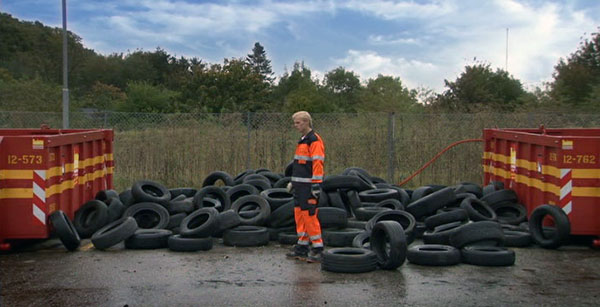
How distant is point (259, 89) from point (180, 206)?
1314 inches

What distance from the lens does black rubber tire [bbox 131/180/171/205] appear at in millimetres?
11156

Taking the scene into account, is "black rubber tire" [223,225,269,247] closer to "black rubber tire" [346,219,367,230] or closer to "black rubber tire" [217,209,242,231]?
"black rubber tire" [217,209,242,231]

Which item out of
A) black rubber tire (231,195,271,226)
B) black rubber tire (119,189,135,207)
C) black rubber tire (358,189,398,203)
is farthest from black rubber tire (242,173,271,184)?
black rubber tire (119,189,135,207)

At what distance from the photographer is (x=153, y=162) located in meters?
18.2

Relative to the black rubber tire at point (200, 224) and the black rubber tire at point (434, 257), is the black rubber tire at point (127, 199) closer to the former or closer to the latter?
the black rubber tire at point (200, 224)

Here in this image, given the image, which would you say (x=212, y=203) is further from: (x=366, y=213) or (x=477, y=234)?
(x=477, y=234)

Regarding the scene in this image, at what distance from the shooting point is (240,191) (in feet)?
40.1

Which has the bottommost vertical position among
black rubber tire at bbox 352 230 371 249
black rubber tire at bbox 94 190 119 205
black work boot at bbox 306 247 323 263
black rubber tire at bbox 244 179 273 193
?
black work boot at bbox 306 247 323 263

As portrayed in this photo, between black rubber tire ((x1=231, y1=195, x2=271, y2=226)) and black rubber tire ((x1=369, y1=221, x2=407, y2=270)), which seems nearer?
black rubber tire ((x1=369, y1=221, x2=407, y2=270))

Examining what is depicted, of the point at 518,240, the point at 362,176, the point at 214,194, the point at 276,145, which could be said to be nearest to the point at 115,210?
the point at 214,194

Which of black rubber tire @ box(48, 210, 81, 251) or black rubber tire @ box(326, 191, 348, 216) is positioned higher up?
black rubber tire @ box(326, 191, 348, 216)

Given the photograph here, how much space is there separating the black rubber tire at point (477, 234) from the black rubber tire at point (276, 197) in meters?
3.12

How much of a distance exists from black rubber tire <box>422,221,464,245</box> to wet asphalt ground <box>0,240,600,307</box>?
100 cm

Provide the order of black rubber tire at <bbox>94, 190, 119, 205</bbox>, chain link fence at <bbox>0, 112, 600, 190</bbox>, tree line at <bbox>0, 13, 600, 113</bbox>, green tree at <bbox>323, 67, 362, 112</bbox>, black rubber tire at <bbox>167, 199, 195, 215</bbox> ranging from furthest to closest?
1. green tree at <bbox>323, 67, 362, 112</bbox>
2. tree line at <bbox>0, 13, 600, 113</bbox>
3. chain link fence at <bbox>0, 112, 600, 190</bbox>
4. black rubber tire at <bbox>94, 190, 119, 205</bbox>
5. black rubber tire at <bbox>167, 199, 195, 215</bbox>
